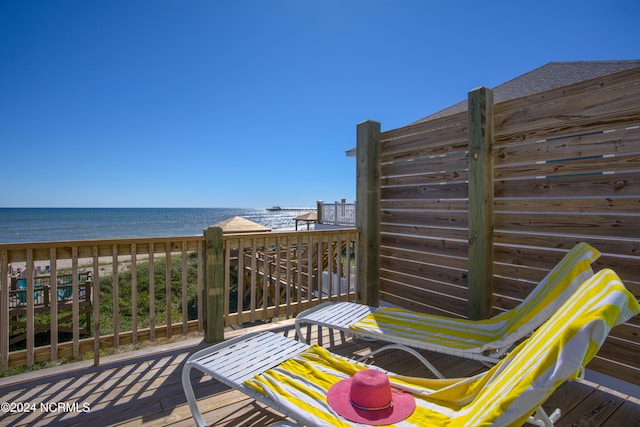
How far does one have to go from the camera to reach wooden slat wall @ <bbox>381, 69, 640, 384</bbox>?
2.08 meters

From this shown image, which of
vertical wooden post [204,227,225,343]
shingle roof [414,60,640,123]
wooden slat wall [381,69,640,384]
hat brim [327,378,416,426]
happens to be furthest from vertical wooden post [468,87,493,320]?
shingle roof [414,60,640,123]

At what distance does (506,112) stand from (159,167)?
43905mm

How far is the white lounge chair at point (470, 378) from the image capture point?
0.90 meters

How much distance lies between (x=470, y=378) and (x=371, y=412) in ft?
1.51

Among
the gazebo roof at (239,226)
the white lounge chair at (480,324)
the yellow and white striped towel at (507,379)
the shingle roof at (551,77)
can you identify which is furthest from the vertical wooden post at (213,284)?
the gazebo roof at (239,226)

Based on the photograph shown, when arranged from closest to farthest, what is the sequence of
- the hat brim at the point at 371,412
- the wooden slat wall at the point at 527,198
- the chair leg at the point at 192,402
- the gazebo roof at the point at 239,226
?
the hat brim at the point at 371,412 → the chair leg at the point at 192,402 → the wooden slat wall at the point at 527,198 → the gazebo roof at the point at 239,226

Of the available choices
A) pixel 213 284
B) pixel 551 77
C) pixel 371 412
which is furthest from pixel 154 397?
pixel 551 77

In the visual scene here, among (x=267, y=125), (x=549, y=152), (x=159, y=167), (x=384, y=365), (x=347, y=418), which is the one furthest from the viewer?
(x=159, y=167)

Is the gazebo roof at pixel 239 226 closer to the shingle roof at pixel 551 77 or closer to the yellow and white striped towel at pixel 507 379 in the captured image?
the shingle roof at pixel 551 77

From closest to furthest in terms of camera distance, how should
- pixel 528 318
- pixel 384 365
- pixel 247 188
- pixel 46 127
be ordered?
pixel 528 318, pixel 384 365, pixel 46 127, pixel 247 188

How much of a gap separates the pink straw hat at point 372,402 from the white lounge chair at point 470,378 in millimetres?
37

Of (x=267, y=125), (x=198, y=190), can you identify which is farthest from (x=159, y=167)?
(x=267, y=125)

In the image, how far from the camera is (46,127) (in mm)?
28172

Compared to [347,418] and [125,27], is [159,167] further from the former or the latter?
[347,418]
